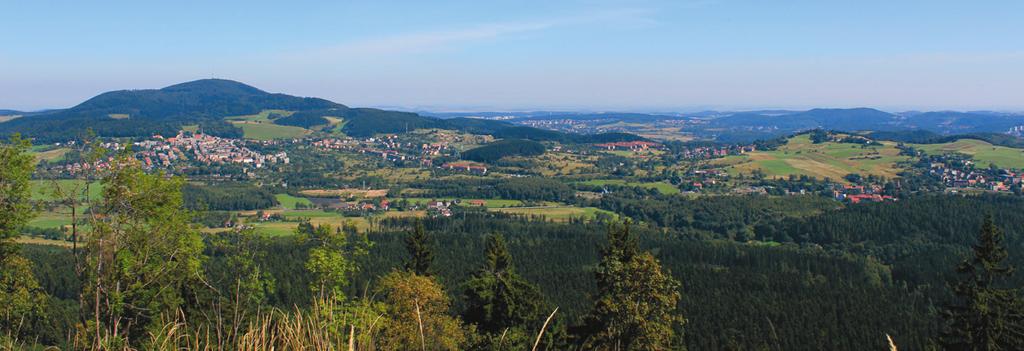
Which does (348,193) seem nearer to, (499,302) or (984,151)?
(499,302)

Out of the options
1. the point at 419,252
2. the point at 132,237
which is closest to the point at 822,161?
the point at 419,252

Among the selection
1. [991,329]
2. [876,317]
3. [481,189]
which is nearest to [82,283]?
[991,329]

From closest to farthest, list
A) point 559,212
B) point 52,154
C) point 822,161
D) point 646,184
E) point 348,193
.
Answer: point 559,212
point 348,193
point 646,184
point 52,154
point 822,161

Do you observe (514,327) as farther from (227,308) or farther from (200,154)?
(200,154)

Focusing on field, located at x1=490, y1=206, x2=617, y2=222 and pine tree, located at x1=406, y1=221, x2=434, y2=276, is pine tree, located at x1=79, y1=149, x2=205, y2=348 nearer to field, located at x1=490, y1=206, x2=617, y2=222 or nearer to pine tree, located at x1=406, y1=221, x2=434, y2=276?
pine tree, located at x1=406, y1=221, x2=434, y2=276

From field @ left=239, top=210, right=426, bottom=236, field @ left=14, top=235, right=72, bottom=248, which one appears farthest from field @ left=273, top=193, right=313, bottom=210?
field @ left=14, top=235, right=72, bottom=248

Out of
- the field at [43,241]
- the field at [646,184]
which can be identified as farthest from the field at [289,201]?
the field at [646,184]

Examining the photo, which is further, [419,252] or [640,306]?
[419,252]
